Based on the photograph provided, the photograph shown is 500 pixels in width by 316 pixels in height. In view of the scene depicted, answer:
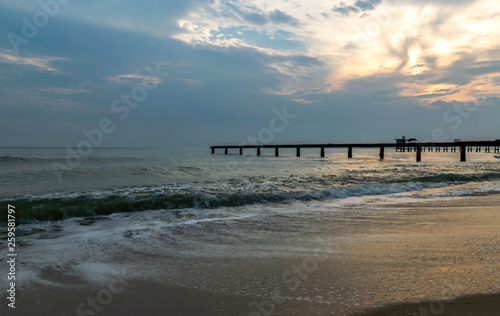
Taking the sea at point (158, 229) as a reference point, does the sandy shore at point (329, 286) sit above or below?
above

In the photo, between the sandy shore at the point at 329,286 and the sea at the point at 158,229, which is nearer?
the sandy shore at the point at 329,286

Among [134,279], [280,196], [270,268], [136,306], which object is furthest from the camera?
[280,196]

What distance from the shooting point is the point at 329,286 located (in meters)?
2.70

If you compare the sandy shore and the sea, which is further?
the sea

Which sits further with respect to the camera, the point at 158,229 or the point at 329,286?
the point at 158,229

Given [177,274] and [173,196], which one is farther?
[173,196]

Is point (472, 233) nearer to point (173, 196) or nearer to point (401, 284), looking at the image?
Answer: point (401, 284)

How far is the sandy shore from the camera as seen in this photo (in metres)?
2.31

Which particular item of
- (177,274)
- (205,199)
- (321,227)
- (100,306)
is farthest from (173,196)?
(100,306)

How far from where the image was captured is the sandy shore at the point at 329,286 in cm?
231

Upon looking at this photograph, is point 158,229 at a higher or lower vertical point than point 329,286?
lower

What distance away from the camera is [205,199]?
8430mm

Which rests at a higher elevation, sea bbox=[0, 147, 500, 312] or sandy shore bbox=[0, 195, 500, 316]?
sandy shore bbox=[0, 195, 500, 316]

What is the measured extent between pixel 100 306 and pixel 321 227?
3693mm
